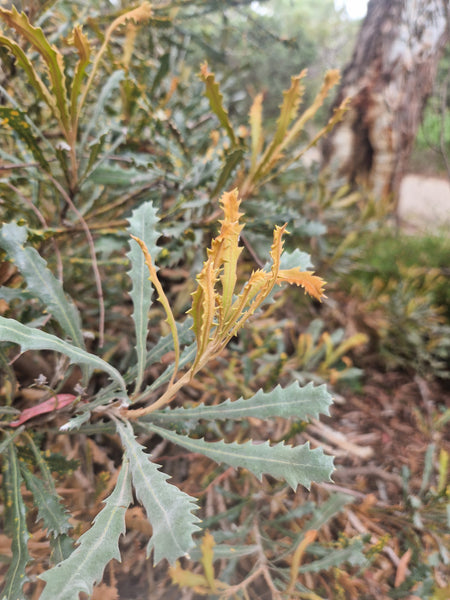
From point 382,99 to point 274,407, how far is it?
2262mm

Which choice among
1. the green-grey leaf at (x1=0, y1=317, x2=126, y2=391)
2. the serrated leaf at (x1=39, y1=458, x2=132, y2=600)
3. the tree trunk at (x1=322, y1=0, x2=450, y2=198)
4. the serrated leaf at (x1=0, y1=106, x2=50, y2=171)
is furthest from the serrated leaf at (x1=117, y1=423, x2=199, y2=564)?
the tree trunk at (x1=322, y1=0, x2=450, y2=198)

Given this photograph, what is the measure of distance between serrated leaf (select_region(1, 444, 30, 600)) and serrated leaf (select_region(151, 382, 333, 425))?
0.73 ft

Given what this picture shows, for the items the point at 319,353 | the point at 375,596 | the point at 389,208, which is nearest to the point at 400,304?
the point at 389,208

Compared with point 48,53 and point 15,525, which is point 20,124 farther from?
point 15,525

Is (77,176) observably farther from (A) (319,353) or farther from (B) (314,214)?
(B) (314,214)

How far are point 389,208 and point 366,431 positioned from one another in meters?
1.07

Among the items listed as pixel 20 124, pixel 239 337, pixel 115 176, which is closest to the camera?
pixel 20 124

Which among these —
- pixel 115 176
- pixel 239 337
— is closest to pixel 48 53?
pixel 115 176

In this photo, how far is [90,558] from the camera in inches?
16.6

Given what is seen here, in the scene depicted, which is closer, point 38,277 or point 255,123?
point 38,277

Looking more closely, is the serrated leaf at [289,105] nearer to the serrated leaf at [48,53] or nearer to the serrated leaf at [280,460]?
the serrated leaf at [48,53]

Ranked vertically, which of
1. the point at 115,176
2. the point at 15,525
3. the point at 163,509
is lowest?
the point at 15,525

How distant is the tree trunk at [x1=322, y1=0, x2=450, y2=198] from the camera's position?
2189 mm

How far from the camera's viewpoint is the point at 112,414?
0.61 metres
